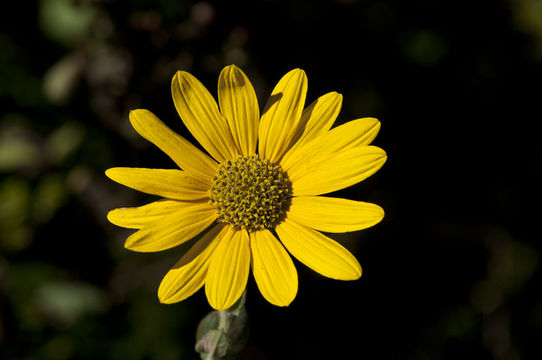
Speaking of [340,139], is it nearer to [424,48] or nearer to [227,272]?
[227,272]

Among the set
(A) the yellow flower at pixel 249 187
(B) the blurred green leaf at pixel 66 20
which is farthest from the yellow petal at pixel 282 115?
(B) the blurred green leaf at pixel 66 20

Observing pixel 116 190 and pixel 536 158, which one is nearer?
pixel 116 190

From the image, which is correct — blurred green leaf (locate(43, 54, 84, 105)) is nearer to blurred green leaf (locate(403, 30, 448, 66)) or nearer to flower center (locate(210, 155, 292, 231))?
flower center (locate(210, 155, 292, 231))

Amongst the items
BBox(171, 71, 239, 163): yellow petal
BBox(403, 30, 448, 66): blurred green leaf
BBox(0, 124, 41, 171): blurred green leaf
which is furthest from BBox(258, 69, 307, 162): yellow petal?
BBox(0, 124, 41, 171): blurred green leaf

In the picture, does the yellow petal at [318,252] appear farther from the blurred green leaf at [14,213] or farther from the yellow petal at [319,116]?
the blurred green leaf at [14,213]

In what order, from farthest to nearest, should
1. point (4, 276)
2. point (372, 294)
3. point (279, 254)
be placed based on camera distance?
point (372, 294) → point (4, 276) → point (279, 254)

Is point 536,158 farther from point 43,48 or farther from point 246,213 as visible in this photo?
point 43,48

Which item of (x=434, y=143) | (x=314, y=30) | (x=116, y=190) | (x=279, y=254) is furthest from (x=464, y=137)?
(x=116, y=190)
